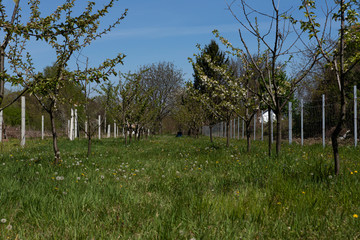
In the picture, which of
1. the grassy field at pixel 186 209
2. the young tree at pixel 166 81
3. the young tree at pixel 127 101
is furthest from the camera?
the young tree at pixel 166 81

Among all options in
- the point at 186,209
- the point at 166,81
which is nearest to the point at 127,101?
the point at 186,209

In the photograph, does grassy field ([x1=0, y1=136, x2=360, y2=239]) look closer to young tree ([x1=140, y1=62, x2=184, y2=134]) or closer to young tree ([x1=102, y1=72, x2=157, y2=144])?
young tree ([x1=102, y1=72, x2=157, y2=144])

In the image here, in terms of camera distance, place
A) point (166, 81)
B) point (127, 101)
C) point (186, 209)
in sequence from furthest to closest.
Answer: point (166, 81) < point (127, 101) < point (186, 209)

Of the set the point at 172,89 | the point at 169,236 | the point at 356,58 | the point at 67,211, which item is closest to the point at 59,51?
the point at 67,211

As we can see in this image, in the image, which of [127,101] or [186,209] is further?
[127,101]

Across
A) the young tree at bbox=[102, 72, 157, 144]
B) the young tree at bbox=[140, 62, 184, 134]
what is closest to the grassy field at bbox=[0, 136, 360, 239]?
the young tree at bbox=[102, 72, 157, 144]

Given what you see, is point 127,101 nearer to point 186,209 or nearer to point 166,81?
point 186,209

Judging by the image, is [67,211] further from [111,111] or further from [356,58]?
[111,111]

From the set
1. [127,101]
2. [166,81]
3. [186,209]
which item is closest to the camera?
[186,209]

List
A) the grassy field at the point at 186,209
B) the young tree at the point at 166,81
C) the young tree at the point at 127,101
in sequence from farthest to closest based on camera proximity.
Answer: the young tree at the point at 166,81
the young tree at the point at 127,101
the grassy field at the point at 186,209

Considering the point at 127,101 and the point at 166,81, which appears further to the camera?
the point at 166,81

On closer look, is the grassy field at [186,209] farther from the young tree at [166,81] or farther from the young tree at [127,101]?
the young tree at [166,81]

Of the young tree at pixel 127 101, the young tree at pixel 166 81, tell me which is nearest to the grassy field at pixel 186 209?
the young tree at pixel 127 101

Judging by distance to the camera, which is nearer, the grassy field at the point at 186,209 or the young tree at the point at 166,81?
the grassy field at the point at 186,209
